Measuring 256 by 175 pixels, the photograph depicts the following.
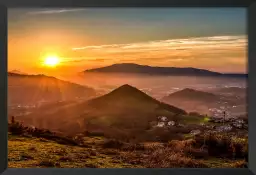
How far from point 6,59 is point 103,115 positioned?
36.1 inches

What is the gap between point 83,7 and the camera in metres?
3.39

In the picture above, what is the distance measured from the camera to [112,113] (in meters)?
3.46

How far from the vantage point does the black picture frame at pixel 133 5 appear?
10.7ft

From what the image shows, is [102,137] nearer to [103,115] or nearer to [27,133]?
[103,115]

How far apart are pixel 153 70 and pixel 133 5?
0.56 meters

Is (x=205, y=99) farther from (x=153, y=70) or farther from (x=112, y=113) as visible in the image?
(x=112, y=113)

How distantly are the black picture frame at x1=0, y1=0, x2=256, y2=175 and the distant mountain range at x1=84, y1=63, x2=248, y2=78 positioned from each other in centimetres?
29

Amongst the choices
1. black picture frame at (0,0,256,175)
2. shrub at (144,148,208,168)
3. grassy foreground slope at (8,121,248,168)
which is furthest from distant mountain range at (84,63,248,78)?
shrub at (144,148,208,168)

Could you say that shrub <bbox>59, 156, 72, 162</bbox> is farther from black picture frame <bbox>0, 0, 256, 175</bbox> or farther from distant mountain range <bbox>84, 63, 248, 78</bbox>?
distant mountain range <bbox>84, 63, 248, 78</bbox>

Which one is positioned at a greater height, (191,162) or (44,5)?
(44,5)

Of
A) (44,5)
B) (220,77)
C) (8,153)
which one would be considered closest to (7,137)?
(8,153)

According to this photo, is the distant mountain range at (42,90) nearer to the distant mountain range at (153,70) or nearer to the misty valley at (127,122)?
the misty valley at (127,122)

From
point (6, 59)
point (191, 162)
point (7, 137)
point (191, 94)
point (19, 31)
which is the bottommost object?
point (191, 162)

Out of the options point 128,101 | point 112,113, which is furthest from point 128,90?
point 112,113
